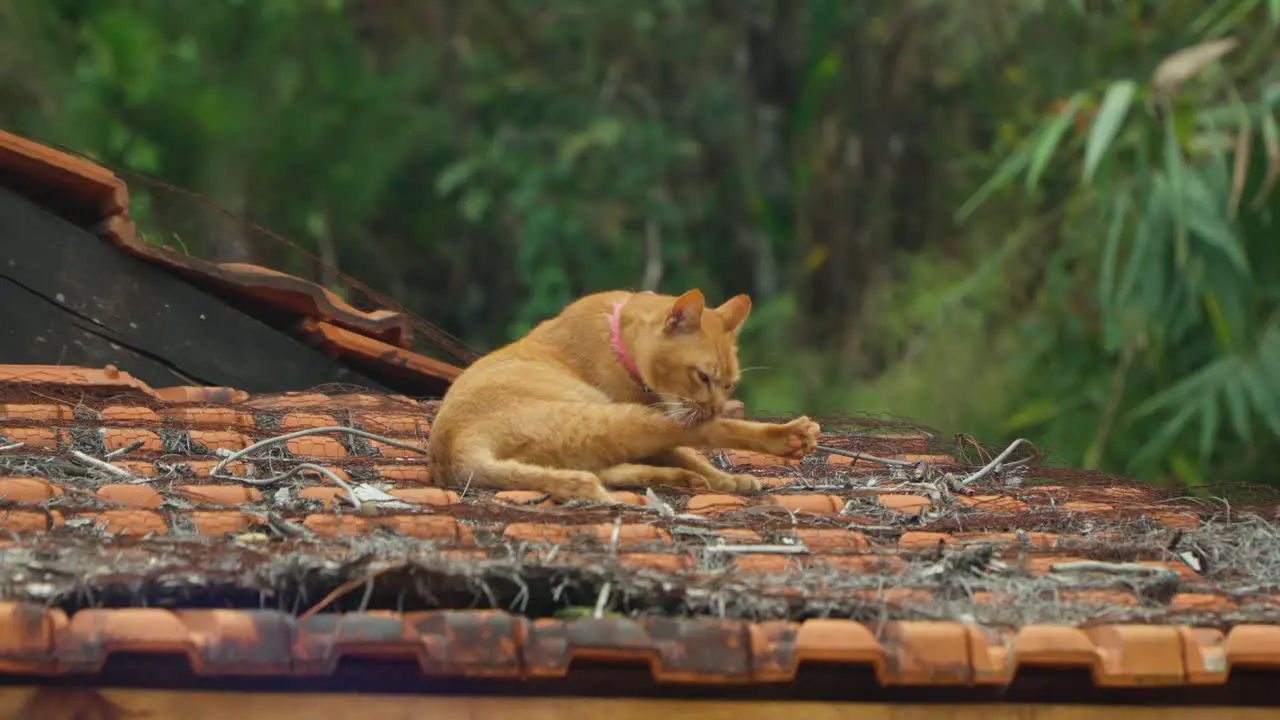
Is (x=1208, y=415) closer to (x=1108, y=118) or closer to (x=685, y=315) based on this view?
(x=1108, y=118)

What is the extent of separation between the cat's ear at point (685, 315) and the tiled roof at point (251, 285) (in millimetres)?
1849

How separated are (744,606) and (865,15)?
1381cm

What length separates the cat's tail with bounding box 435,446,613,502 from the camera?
3.64 m

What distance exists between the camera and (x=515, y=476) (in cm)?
372

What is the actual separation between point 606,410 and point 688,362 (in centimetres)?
27

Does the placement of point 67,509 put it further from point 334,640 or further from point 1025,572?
point 1025,572

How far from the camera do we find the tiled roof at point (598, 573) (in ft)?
7.60

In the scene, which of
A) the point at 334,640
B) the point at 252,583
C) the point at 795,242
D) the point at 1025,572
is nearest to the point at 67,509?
the point at 252,583

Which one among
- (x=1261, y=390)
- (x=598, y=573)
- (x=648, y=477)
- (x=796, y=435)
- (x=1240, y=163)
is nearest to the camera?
(x=598, y=573)

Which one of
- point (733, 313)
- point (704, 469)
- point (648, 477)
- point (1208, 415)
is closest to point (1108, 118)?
point (1208, 415)

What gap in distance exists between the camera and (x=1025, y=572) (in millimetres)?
2967

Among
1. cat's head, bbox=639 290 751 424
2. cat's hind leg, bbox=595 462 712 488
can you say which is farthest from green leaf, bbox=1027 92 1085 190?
cat's hind leg, bbox=595 462 712 488

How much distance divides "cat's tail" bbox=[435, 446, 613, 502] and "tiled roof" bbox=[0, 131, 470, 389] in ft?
5.70

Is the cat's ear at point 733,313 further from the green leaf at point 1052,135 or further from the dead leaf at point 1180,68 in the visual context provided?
the dead leaf at point 1180,68
